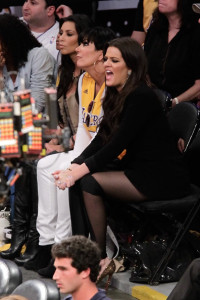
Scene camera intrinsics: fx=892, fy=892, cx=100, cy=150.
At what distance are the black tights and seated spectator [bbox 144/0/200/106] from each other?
0.92m

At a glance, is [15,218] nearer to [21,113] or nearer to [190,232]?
[190,232]

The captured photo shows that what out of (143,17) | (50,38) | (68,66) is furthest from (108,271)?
(50,38)

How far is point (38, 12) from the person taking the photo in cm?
757

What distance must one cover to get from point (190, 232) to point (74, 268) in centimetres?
181

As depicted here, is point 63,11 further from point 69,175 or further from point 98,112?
point 69,175

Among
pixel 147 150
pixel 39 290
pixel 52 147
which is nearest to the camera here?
pixel 39 290

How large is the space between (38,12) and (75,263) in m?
3.79

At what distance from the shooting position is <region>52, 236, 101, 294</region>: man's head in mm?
4211

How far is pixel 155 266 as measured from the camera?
225 inches

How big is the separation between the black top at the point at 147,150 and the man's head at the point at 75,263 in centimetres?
126

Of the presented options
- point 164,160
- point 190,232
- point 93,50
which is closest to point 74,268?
point 164,160

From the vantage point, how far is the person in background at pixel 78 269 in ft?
13.8

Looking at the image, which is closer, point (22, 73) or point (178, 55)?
point (178, 55)

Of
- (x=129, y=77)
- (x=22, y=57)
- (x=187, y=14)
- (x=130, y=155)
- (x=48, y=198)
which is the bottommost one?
(x=48, y=198)
